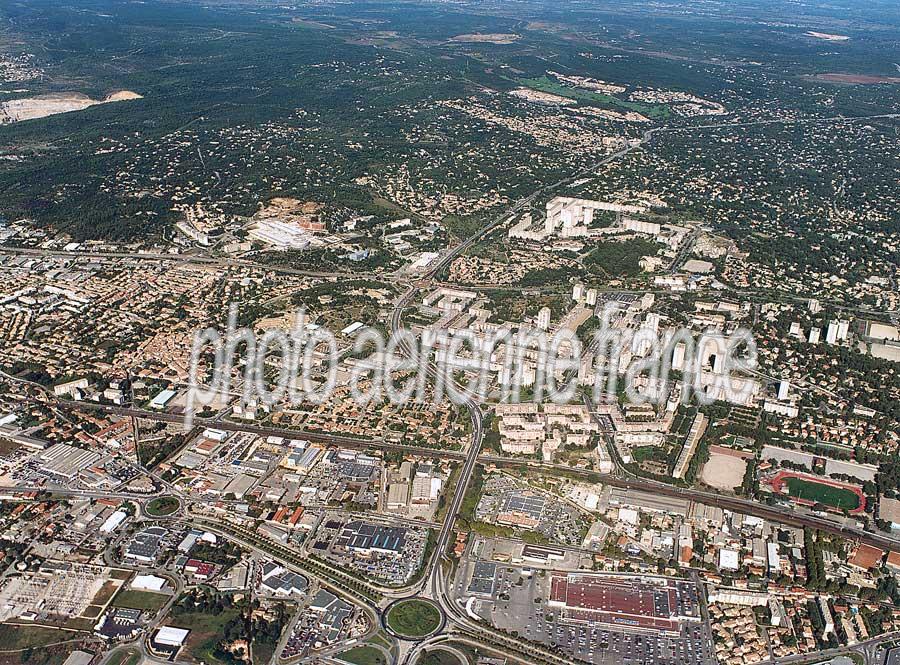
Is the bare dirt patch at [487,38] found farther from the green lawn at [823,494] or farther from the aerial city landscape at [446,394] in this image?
the green lawn at [823,494]

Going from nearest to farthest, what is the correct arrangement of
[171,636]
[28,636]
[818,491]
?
[171,636]
[28,636]
[818,491]

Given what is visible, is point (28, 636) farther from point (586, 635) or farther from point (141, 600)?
point (586, 635)

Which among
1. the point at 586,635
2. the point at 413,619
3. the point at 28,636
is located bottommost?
the point at 28,636

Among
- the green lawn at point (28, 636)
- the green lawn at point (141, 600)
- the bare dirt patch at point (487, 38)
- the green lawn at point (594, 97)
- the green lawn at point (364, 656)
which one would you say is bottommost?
the green lawn at point (28, 636)

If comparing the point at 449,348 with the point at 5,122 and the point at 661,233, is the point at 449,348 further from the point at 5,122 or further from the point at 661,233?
the point at 5,122

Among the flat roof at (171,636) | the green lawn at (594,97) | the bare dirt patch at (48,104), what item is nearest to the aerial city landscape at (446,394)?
the flat roof at (171,636)

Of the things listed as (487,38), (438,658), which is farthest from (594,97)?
(438,658)

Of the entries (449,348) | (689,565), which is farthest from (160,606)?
(449,348)
